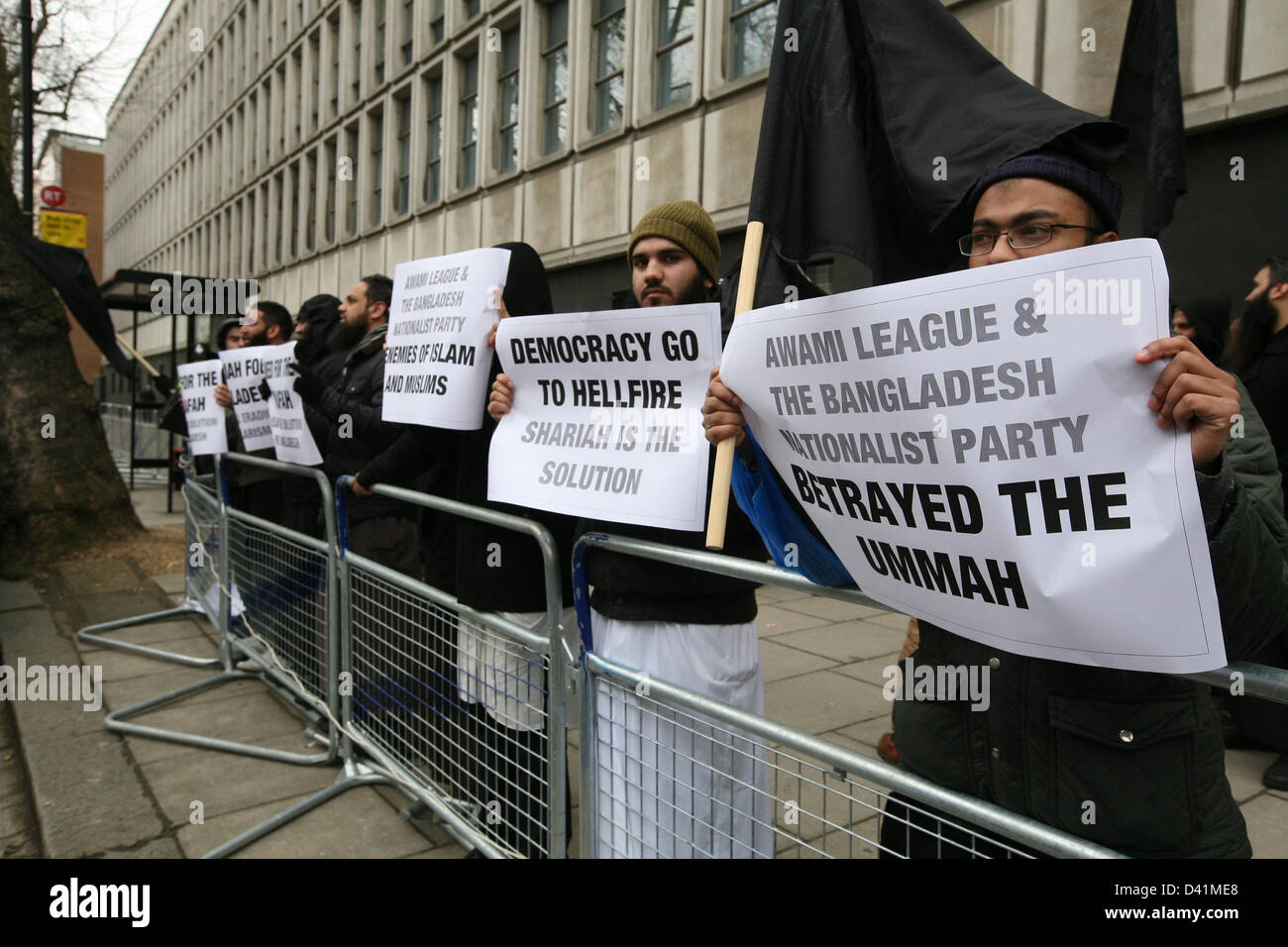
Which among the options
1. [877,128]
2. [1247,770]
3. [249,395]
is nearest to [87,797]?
[249,395]

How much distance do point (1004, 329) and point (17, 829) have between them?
4.24 meters

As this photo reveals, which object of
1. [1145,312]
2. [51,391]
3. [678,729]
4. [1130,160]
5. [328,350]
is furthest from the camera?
[51,391]

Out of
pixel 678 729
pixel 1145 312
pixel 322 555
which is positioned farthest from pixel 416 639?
pixel 1145 312

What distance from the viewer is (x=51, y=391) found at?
8742 mm

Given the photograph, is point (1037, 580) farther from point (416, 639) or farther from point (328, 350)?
point (328, 350)

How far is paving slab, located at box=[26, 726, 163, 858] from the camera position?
11.5 feet

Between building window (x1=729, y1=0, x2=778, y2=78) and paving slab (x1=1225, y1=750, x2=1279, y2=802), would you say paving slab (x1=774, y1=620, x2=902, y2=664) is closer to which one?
paving slab (x1=1225, y1=750, x2=1279, y2=802)

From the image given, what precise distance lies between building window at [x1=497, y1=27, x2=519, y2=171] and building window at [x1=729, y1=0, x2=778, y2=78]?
19.3 feet

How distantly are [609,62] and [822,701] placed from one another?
11.1 m

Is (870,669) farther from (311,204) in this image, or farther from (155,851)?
(311,204)

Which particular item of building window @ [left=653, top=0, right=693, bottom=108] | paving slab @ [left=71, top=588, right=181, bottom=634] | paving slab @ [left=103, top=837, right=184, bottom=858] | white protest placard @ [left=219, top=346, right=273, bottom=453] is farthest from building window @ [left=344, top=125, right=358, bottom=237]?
paving slab @ [left=103, top=837, right=184, bottom=858]

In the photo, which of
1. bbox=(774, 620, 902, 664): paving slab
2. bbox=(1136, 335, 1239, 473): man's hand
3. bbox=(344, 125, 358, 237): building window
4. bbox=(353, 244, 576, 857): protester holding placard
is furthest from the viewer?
bbox=(344, 125, 358, 237): building window

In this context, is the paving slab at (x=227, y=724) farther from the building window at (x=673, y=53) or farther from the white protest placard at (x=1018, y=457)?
the building window at (x=673, y=53)
